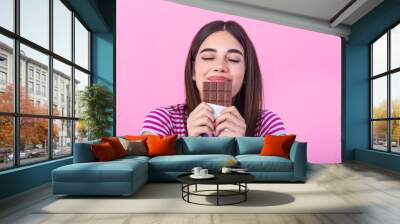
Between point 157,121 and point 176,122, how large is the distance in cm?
41

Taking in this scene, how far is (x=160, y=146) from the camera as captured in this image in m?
6.21

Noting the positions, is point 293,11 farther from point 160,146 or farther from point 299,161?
point 160,146

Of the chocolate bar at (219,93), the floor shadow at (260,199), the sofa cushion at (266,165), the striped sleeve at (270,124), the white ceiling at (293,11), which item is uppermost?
the white ceiling at (293,11)

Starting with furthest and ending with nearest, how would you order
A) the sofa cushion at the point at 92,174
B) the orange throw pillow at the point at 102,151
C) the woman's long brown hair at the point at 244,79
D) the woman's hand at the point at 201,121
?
the woman's long brown hair at the point at 244,79 → the woman's hand at the point at 201,121 → the orange throw pillow at the point at 102,151 → the sofa cushion at the point at 92,174

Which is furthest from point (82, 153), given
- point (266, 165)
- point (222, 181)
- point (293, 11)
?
point (293, 11)

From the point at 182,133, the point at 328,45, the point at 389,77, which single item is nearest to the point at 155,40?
the point at 182,133

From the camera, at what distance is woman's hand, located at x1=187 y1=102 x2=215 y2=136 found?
295 inches

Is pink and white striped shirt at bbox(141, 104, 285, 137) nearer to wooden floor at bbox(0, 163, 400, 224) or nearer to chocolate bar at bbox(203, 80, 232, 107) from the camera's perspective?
chocolate bar at bbox(203, 80, 232, 107)

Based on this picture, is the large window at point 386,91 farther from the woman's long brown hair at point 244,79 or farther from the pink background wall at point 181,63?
the woman's long brown hair at point 244,79

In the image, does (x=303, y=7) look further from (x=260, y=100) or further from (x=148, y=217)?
(x=148, y=217)

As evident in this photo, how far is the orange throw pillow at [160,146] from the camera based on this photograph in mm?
6191

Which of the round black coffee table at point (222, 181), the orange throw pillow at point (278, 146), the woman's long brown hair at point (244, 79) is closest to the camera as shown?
the round black coffee table at point (222, 181)

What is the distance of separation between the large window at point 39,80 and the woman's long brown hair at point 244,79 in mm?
2146

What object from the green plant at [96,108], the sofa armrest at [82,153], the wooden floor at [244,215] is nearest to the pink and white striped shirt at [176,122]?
the green plant at [96,108]
